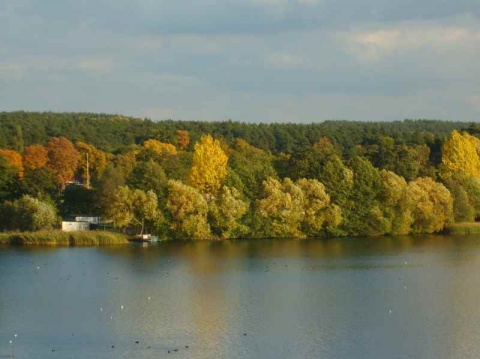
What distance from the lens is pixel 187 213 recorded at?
193ft

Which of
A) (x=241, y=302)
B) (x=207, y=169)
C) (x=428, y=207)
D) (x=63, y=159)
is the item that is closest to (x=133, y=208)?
(x=207, y=169)

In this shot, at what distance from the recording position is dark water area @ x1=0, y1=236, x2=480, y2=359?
2836cm

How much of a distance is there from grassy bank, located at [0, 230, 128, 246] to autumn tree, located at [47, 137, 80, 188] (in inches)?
812

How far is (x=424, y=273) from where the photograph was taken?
142ft

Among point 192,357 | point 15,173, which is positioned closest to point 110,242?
point 15,173

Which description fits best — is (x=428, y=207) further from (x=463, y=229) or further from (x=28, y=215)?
(x=28, y=215)

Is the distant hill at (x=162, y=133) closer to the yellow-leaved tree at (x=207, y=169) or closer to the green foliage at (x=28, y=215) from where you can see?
the yellow-leaved tree at (x=207, y=169)

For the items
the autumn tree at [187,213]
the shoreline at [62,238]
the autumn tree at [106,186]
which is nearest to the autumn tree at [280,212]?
the autumn tree at [187,213]

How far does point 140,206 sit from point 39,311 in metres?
25.1

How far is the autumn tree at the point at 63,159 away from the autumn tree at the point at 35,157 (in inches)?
21.2

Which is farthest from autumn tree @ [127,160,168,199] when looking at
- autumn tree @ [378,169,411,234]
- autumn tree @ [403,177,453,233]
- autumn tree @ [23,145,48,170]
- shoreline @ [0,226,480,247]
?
autumn tree @ [23,145,48,170]

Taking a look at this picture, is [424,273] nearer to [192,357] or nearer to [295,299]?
[295,299]

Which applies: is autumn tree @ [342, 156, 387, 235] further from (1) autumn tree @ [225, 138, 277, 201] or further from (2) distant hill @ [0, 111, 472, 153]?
(2) distant hill @ [0, 111, 472, 153]

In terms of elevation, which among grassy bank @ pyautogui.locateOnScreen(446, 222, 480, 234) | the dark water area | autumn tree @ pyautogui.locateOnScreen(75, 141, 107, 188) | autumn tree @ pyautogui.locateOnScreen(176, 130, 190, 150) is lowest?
the dark water area
